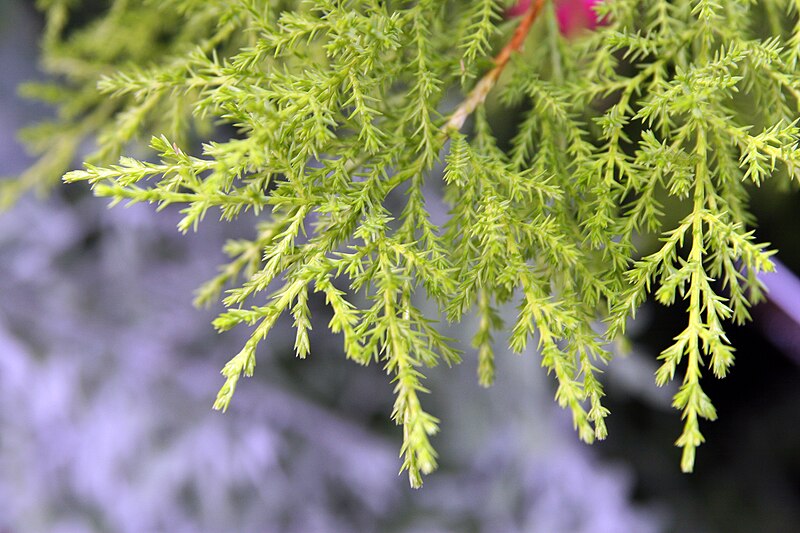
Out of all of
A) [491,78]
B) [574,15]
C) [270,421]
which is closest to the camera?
[491,78]

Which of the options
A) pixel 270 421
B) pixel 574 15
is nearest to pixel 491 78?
pixel 574 15

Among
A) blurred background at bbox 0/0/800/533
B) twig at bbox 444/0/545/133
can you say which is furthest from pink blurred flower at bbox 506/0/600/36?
blurred background at bbox 0/0/800/533

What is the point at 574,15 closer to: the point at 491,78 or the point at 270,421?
the point at 491,78

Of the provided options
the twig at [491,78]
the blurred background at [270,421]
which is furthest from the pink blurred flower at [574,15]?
the blurred background at [270,421]

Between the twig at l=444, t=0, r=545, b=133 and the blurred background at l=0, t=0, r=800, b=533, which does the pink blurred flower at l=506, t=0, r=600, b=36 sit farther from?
Answer: the blurred background at l=0, t=0, r=800, b=533

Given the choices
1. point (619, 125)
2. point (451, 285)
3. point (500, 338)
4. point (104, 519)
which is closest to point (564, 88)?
point (619, 125)

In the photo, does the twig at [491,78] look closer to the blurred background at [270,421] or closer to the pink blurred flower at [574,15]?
the pink blurred flower at [574,15]
